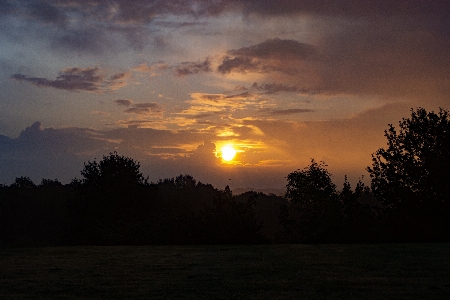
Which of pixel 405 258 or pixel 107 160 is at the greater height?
pixel 107 160

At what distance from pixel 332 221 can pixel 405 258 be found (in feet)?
57.6

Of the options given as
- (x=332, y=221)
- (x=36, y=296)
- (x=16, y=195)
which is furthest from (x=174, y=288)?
(x=16, y=195)

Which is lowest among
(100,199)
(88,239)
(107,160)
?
(88,239)

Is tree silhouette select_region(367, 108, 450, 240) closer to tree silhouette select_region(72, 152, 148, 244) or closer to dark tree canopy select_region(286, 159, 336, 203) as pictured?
dark tree canopy select_region(286, 159, 336, 203)

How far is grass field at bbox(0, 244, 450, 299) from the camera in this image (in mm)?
8547

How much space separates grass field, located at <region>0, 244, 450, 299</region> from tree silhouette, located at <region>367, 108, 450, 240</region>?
20.4 metres

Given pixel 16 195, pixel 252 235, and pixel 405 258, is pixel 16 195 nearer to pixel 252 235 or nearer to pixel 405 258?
pixel 252 235

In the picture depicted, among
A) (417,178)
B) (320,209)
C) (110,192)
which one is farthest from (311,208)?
(110,192)

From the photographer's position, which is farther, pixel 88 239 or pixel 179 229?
pixel 88 239

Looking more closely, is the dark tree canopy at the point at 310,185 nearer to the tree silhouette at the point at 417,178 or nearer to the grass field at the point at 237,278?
the tree silhouette at the point at 417,178

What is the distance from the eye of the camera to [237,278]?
1069 centimetres

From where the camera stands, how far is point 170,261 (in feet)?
49.6

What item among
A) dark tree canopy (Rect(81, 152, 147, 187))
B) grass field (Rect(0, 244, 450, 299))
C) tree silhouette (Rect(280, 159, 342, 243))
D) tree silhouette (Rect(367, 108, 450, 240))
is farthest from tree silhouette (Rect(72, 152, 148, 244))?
grass field (Rect(0, 244, 450, 299))

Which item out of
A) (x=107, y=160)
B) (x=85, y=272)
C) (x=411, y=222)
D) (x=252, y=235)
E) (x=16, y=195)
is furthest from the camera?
(x=16, y=195)
